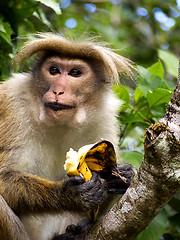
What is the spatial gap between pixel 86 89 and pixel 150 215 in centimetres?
204

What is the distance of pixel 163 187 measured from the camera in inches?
140

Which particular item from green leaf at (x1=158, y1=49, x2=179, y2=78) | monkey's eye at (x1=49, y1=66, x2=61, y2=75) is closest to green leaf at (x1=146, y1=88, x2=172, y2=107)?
green leaf at (x1=158, y1=49, x2=179, y2=78)

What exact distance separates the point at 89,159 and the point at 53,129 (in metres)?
1.06

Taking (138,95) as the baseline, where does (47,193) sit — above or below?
below

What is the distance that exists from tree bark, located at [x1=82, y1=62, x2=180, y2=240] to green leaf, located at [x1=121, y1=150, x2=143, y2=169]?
144 cm

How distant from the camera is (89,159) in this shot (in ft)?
14.3

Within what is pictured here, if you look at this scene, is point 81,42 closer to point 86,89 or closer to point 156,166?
point 86,89

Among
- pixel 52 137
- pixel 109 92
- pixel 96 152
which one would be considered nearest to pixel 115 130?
pixel 109 92

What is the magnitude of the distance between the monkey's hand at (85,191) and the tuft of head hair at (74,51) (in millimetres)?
1611

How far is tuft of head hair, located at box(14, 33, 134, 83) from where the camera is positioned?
536 centimetres

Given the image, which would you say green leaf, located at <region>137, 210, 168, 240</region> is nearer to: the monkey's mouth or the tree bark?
the tree bark

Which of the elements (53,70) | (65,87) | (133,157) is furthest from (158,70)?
(65,87)

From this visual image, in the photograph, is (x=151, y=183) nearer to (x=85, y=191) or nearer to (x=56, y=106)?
(x=85, y=191)

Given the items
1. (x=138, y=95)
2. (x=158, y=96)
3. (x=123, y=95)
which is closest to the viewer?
(x=158, y=96)
